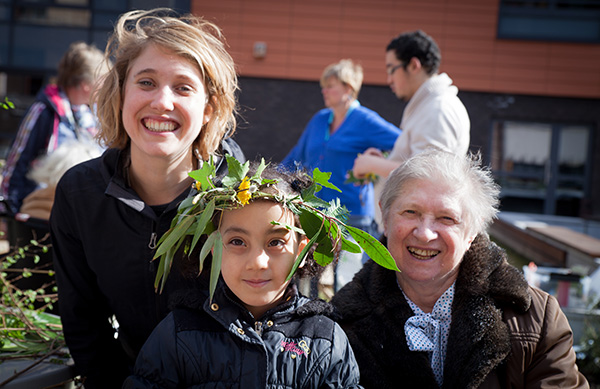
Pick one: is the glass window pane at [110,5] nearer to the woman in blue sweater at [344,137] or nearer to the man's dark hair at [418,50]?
the woman in blue sweater at [344,137]

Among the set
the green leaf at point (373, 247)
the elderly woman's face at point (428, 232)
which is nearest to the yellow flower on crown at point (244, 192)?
the green leaf at point (373, 247)

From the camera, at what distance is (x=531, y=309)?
7.30 ft

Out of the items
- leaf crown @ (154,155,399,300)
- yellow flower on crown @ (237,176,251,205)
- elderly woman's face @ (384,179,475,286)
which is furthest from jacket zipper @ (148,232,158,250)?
elderly woman's face @ (384,179,475,286)

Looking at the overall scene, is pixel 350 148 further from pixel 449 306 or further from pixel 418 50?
pixel 449 306

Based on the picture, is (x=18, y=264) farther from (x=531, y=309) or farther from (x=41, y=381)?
(x=531, y=309)

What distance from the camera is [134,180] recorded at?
245 cm

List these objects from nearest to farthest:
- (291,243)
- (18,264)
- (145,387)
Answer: (145,387) → (291,243) → (18,264)

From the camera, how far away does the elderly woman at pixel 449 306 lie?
215 cm

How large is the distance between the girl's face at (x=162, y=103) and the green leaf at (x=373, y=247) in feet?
2.65

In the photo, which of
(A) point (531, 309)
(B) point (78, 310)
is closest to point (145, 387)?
(B) point (78, 310)

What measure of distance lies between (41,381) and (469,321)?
175 cm

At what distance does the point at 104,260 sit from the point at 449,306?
1.42 m

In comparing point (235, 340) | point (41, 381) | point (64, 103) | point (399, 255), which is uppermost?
point (64, 103)

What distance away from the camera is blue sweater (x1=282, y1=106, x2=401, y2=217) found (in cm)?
472
